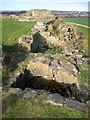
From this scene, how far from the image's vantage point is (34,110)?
9.21 m

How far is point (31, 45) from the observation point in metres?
18.0

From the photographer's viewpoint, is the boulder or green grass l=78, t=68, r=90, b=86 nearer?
green grass l=78, t=68, r=90, b=86

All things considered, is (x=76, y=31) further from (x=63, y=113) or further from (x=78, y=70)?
(x=63, y=113)

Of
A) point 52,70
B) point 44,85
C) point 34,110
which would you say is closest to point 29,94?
point 34,110

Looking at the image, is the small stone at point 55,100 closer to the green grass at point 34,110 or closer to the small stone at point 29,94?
the green grass at point 34,110

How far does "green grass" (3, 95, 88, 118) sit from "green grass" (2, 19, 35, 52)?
8.19 meters

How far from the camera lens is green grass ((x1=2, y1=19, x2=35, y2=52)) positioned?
60.8 feet

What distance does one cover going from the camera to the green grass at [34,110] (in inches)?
352

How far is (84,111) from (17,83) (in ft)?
13.5

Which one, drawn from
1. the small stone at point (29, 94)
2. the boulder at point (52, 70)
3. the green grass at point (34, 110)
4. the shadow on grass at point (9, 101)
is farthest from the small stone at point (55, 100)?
the boulder at point (52, 70)

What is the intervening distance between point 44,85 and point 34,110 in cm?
480

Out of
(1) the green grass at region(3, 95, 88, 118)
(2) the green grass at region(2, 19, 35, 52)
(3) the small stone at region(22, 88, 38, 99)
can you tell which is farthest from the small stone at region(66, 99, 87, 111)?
(2) the green grass at region(2, 19, 35, 52)

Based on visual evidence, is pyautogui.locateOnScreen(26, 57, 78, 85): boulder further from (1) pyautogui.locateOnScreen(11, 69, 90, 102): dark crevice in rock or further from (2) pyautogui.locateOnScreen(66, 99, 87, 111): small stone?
(2) pyautogui.locateOnScreen(66, 99, 87, 111): small stone

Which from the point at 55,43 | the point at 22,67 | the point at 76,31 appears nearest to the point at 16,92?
the point at 22,67
